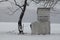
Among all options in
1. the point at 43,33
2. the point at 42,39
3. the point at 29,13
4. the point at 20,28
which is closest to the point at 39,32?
the point at 43,33

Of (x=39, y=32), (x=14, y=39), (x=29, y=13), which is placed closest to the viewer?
(x=14, y=39)

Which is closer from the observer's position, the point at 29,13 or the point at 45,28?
the point at 45,28

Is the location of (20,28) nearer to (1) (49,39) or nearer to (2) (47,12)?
(2) (47,12)

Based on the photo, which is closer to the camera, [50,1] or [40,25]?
[40,25]

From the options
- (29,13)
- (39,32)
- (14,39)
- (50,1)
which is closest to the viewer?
(14,39)

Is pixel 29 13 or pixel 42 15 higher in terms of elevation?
pixel 42 15

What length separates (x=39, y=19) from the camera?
12.6 meters

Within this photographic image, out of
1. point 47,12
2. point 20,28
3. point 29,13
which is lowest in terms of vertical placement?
point 29,13

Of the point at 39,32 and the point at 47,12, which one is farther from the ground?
the point at 47,12

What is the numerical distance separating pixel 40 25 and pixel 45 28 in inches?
11.7

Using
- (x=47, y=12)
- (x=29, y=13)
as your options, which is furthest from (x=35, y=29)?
(x=29, y=13)

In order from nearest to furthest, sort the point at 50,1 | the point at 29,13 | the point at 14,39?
1. the point at 14,39
2. the point at 50,1
3. the point at 29,13

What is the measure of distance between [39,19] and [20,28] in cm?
111

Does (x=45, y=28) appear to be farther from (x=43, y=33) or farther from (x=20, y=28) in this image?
(x=20, y=28)
